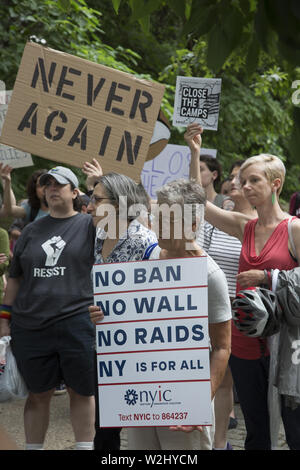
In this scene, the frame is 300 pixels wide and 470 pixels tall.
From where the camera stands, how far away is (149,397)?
11.2ft

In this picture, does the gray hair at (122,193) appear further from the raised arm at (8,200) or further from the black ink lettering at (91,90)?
the raised arm at (8,200)

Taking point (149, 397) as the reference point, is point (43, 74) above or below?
above

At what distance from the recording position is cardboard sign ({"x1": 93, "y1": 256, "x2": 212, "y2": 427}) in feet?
11.0

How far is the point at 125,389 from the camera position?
3.47 meters

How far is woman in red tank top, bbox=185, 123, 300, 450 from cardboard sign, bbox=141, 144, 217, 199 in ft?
8.80

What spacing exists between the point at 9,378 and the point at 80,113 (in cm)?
183

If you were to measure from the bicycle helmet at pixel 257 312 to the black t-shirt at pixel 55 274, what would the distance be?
1.35 m

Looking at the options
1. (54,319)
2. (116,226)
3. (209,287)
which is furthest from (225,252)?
(209,287)

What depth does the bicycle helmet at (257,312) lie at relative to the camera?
3656 mm

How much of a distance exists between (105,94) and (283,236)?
69.4 inches

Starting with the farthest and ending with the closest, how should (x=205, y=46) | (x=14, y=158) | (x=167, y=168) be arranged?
(x=205, y=46) < (x=167, y=168) < (x=14, y=158)

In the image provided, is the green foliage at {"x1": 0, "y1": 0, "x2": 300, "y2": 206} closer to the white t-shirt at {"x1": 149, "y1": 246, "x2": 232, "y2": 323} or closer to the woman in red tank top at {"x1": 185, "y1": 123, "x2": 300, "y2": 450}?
Answer: the woman in red tank top at {"x1": 185, "y1": 123, "x2": 300, "y2": 450}

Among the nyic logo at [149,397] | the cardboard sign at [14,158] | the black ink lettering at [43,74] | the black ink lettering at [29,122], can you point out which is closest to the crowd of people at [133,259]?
the nyic logo at [149,397]

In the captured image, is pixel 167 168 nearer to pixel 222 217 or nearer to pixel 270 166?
pixel 222 217
